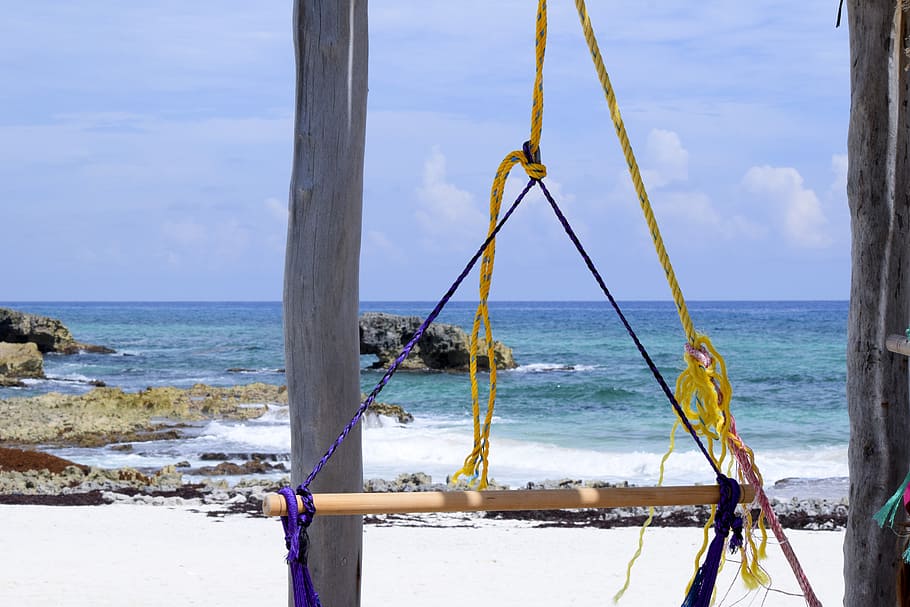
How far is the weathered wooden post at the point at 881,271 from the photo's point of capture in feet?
8.23

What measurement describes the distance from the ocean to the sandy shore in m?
2.36

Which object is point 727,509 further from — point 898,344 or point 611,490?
point 898,344

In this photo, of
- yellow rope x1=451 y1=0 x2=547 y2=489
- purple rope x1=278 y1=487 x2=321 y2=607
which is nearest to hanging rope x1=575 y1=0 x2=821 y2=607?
yellow rope x1=451 y1=0 x2=547 y2=489

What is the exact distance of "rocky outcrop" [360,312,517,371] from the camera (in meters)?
18.6

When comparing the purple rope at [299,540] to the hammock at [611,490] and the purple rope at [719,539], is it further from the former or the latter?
the purple rope at [719,539]

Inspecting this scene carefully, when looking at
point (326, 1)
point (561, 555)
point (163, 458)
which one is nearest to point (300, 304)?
point (326, 1)

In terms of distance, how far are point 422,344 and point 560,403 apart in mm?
3590

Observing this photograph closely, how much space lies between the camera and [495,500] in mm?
1950

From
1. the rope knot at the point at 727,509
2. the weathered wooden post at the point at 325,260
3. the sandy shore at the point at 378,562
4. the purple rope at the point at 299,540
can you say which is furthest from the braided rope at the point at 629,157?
the sandy shore at the point at 378,562

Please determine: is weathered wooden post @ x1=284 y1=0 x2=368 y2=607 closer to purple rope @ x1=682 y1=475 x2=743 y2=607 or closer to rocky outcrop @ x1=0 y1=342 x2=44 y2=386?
purple rope @ x1=682 y1=475 x2=743 y2=607

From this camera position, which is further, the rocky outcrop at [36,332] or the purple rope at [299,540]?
the rocky outcrop at [36,332]

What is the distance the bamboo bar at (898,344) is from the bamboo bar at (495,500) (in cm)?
64

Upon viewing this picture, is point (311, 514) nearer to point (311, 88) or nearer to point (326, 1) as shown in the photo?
point (311, 88)

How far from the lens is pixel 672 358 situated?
75.6 feet
